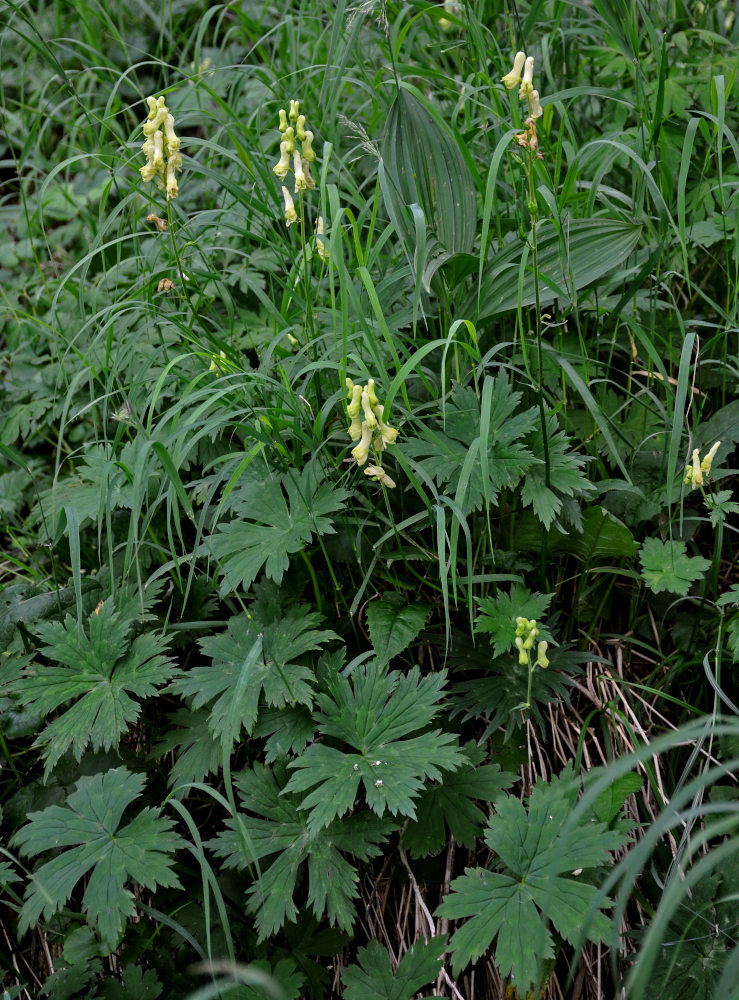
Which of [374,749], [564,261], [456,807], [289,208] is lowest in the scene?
[456,807]

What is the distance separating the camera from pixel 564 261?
1.80 metres

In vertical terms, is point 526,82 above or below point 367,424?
above

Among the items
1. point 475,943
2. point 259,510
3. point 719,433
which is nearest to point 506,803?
point 475,943

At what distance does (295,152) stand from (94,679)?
1145mm

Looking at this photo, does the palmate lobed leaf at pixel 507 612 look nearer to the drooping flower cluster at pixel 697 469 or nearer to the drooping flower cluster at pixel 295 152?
the drooping flower cluster at pixel 697 469

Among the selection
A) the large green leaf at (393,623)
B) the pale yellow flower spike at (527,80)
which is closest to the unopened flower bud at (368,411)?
the large green leaf at (393,623)

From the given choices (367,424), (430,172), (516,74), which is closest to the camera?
(367,424)

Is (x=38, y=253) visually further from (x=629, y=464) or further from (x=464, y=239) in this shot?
(x=629, y=464)

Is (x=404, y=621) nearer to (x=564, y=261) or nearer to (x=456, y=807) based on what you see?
(x=456, y=807)

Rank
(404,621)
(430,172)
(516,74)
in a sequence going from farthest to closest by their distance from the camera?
(430,172) → (404,621) → (516,74)

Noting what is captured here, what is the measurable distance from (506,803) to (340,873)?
1.01 feet

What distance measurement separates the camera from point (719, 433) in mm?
1886

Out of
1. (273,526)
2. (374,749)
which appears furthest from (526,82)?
(374,749)

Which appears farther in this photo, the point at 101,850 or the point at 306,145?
the point at 306,145
